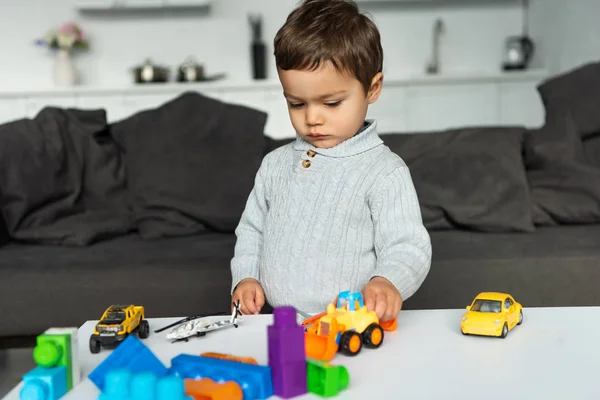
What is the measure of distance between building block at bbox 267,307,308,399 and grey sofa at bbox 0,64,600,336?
124 cm

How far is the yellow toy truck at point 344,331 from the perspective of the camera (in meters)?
0.89

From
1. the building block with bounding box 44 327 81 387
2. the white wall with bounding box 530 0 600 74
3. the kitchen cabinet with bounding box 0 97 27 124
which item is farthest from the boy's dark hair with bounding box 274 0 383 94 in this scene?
the kitchen cabinet with bounding box 0 97 27 124

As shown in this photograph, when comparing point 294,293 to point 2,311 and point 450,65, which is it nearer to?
point 2,311

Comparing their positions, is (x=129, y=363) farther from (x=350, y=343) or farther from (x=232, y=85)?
(x=232, y=85)

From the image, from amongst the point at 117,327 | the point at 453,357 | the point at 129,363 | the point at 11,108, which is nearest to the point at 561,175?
the point at 453,357

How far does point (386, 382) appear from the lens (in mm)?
803

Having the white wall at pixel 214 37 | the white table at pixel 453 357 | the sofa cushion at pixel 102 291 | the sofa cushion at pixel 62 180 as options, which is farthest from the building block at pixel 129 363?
the white wall at pixel 214 37

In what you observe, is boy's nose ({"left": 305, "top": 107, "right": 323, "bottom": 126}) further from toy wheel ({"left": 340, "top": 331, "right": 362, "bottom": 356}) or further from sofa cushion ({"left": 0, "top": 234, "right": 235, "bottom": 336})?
sofa cushion ({"left": 0, "top": 234, "right": 235, "bottom": 336})

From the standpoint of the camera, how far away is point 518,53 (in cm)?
Result: 521

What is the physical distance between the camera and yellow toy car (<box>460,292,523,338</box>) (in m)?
0.96

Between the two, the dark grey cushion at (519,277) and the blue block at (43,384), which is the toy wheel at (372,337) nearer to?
the blue block at (43,384)

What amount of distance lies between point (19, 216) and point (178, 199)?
488 millimetres

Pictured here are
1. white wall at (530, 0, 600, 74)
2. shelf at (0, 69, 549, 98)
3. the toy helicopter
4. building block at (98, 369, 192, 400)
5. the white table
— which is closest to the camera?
building block at (98, 369, 192, 400)

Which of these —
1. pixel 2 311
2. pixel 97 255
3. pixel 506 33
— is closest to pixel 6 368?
pixel 2 311
